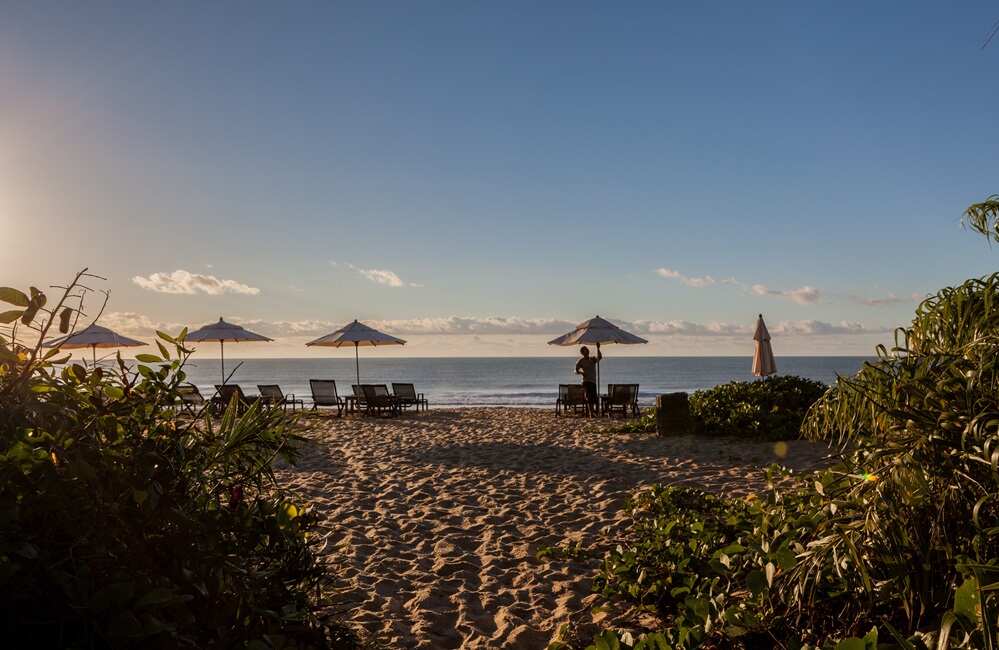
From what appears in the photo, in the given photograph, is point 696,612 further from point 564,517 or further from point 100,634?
point 564,517

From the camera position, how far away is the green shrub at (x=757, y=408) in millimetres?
10945

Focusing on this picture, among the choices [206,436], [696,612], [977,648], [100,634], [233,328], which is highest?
[233,328]

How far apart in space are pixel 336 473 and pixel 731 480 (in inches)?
196

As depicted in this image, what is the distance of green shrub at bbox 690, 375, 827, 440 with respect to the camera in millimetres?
10945

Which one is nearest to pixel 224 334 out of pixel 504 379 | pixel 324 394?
pixel 324 394

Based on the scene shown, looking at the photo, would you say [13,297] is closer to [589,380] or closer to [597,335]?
[589,380]

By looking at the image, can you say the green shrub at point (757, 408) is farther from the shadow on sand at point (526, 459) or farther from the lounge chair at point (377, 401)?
the lounge chair at point (377, 401)

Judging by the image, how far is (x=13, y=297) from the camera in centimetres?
155

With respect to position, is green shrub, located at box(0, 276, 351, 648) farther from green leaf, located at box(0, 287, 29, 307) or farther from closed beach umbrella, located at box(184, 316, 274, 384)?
closed beach umbrella, located at box(184, 316, 274, 384)

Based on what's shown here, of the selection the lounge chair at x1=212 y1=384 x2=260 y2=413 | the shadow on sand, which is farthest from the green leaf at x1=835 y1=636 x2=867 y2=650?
the shadow on sand

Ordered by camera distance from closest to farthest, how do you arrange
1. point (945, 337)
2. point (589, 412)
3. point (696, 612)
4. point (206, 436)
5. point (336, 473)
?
point (206, 436) → point (945, 337) → point (696, 612) → point (336, 473) → point (589, 412)

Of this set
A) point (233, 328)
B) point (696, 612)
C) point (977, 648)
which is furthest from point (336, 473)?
point (233, 328)

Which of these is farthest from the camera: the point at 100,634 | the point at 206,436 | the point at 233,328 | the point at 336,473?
the point at 233,328

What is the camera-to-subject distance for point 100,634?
1393 millimetres
